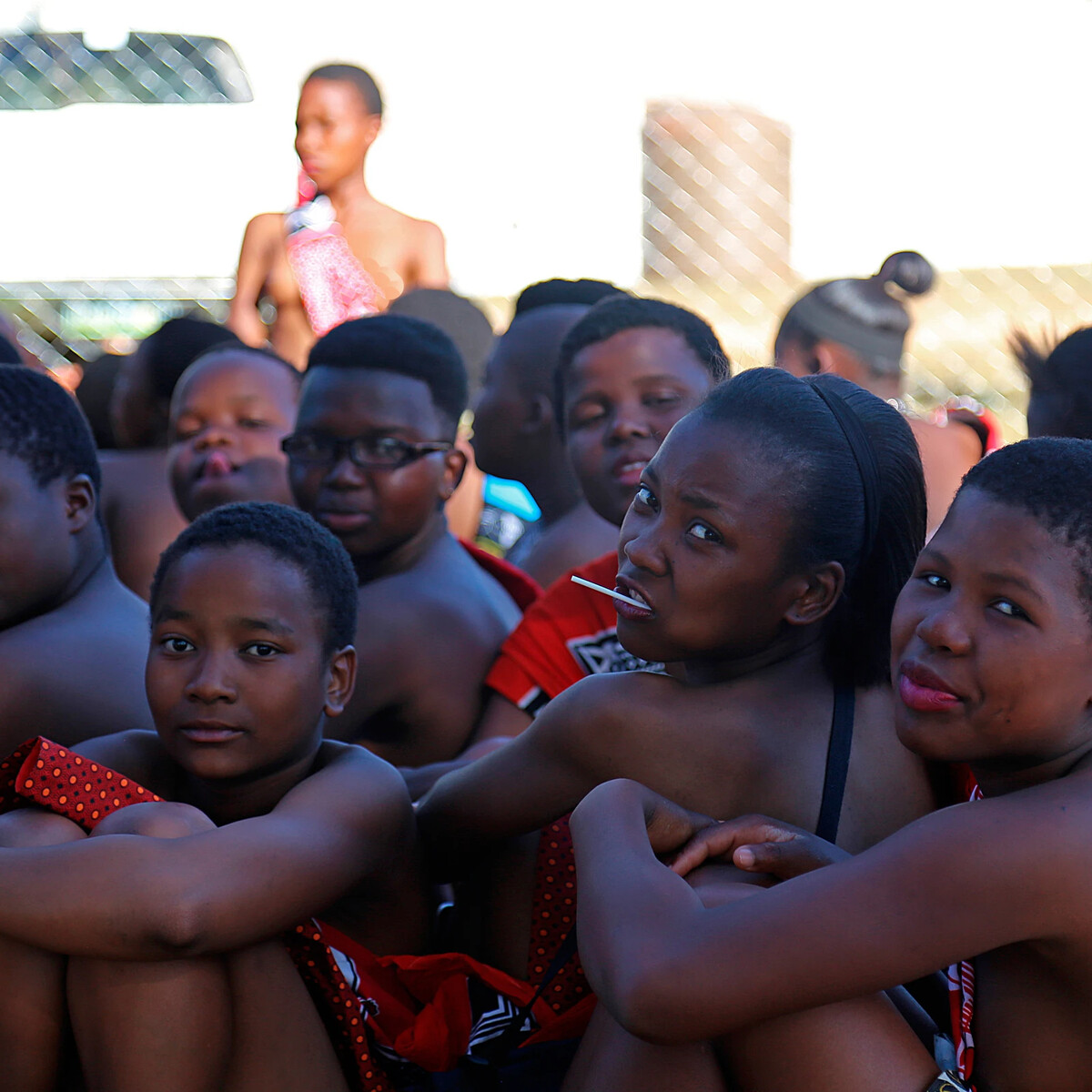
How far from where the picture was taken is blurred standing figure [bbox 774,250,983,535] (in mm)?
4078

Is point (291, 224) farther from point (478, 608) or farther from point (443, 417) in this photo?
point (478, 608)

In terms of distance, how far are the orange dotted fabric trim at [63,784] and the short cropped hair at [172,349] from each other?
239 cm

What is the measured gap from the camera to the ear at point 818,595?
1.80 metres

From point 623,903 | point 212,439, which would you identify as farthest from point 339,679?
point 212,439

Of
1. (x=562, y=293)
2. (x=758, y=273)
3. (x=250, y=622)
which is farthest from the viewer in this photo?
(x=758, y=273)

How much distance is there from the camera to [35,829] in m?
1.74

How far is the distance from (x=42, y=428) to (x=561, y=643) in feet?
3.14

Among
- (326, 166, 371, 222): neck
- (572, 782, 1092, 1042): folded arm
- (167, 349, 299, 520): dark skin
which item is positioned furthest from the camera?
(326, 166, 371, 222): neck

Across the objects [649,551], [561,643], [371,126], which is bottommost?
A: [561,643]

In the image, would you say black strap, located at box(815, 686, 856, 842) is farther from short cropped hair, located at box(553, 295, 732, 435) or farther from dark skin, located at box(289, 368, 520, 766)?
short cropped hair, located at box(553, 295, 732, 435)

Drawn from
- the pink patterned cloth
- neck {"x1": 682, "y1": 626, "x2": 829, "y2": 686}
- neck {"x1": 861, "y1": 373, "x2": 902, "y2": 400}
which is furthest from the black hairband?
the pink patterned cloth

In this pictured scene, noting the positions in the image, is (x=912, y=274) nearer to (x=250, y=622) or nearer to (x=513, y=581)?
(x=513, y=581)

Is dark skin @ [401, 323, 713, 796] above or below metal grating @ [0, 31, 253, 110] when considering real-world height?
below

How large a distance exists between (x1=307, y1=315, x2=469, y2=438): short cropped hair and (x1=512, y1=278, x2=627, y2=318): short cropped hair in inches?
37.7
